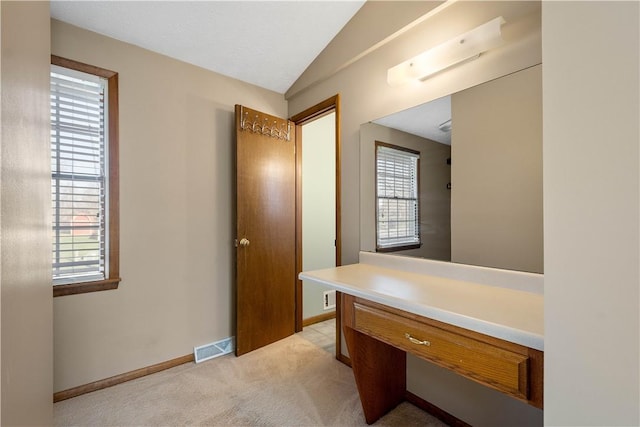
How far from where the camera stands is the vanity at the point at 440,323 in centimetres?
88

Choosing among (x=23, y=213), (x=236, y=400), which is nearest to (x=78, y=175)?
(x=23, y=213)

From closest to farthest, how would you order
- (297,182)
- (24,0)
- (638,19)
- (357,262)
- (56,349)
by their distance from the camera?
1. (638,19)
2. (24,0)
3. (56,349)
4. (357,262)
5. (297,182)

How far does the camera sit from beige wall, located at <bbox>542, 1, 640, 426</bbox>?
1.53 ft

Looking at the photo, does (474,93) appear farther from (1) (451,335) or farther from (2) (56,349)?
(2) (56,349)

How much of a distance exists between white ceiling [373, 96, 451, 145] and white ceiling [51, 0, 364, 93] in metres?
0.91

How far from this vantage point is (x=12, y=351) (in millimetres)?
620

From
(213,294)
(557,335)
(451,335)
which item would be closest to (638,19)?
(557,335)

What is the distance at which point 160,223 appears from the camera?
6.95 ft

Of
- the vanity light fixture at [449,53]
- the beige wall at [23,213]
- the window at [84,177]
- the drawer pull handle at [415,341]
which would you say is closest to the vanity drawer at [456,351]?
the drawer pull handle at [415,341]

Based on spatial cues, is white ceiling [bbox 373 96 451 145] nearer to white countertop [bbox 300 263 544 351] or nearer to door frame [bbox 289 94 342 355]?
door frame [bbox 289 94 342 355]

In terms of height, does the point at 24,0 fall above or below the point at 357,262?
above

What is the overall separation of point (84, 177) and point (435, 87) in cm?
228

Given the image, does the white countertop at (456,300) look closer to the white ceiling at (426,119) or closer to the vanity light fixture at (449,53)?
the white ceiling at (426,119)

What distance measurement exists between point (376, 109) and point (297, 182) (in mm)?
1155
